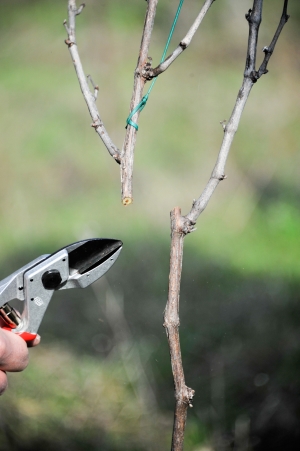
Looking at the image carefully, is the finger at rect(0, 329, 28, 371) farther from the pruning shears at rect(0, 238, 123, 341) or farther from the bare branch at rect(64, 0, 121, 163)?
the bare branch at rect(64, 0, 121, 163)

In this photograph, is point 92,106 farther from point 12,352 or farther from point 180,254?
point 12,352

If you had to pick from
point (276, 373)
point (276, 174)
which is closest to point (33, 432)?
point (276, 373)

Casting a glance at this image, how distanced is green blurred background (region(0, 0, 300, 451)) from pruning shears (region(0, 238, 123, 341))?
958 mm

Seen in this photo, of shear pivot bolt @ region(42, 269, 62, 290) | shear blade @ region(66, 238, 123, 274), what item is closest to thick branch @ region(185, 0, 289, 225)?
shear blade @ region(66, 238, 123, 274)

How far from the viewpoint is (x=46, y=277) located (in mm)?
1110

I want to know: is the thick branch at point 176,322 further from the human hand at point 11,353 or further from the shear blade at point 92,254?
the human hand at point 11,353

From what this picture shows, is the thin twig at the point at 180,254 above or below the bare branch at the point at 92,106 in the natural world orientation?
below

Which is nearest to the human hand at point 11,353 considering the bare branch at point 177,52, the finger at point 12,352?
the finger at point 12,352

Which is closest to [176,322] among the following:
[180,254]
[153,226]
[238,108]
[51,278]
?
[180,254]

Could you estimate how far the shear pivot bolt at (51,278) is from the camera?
3.64 ft

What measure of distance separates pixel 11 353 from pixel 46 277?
0.17 metres

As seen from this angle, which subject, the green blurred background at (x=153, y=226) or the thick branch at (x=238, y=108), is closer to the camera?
the thick branch at (x=238, y=108)

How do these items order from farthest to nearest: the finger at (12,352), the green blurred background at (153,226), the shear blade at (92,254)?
the green blurred background at (153,226), the shear blade at (92,254), the finger at (12,352)

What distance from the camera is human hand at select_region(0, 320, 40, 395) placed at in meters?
1.03
